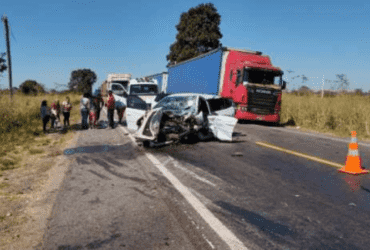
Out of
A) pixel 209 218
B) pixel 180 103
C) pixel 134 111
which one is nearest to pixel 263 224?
pixel 209 218

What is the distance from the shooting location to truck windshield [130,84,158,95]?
20.5 metres

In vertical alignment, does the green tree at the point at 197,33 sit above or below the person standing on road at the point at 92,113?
above

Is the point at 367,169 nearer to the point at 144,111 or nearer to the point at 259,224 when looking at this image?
the point at 259,224

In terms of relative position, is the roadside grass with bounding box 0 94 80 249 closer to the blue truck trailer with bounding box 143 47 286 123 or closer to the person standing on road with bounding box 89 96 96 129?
the person standing on road with bounding box 89 96 96 129

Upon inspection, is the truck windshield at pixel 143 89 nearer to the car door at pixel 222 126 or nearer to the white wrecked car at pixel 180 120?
the white wrecked car at pixel 180 120

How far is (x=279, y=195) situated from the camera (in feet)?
15.9

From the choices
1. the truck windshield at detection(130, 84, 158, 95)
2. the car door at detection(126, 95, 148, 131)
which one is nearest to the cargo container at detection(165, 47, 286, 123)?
the truck windshield at detection(130, 84, 158, 95)

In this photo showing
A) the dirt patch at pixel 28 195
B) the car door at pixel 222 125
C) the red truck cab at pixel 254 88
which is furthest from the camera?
the red truck cab at pixel 254 88

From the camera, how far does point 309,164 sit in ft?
23.6

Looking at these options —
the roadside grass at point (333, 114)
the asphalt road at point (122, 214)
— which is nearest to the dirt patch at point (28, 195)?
the asphalt road at point (122, 214)

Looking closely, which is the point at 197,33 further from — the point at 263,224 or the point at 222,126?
the point at 263,224

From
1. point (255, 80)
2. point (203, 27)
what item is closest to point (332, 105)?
point (255, 80)

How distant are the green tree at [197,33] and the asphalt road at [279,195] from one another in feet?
135

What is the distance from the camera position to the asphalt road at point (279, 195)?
3.40 m
